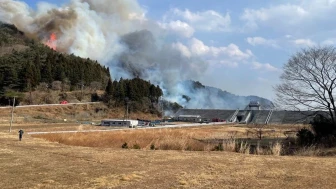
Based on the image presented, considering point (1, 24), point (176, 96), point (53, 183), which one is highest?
point (1, 24)

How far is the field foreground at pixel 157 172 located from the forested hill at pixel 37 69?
93102 millimetres

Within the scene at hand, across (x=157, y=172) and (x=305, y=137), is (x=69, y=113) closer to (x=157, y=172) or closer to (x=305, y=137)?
(x=305, y=137)

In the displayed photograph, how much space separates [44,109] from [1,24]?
12539cm

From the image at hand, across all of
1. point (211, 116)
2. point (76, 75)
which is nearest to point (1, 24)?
point (76, 75)

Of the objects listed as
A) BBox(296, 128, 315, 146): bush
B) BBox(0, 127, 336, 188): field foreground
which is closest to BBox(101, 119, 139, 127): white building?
BBox(296, 128, 315, 146): bush

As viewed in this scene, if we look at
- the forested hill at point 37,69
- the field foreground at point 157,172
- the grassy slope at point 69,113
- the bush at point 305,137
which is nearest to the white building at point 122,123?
the grassy slope at point 69,113

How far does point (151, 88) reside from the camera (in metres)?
128

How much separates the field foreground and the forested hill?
305ft

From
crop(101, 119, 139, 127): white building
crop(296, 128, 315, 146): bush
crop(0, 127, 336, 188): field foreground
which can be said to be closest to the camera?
crop(0, 127, 336, 188): field foreground

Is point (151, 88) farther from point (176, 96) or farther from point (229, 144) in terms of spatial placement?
point (229, 144)

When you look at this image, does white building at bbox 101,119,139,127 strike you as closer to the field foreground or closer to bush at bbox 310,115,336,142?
bush at bbox 310,115,336,142

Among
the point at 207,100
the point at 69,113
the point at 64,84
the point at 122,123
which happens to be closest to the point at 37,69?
the point at 64,84

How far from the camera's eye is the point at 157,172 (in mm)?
11539

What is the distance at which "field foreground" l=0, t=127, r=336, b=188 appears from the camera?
379 inches
